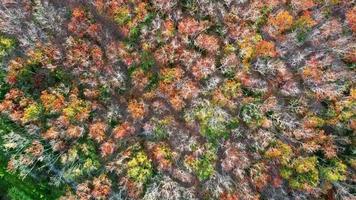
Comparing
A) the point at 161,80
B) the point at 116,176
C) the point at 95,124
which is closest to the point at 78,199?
the point at 116,176

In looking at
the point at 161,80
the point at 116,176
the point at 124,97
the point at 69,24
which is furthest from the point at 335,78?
the point at 69,24

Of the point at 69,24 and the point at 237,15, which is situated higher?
the point at 69,24

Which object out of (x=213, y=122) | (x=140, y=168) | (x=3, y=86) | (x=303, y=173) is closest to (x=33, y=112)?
(x=3, y=86)

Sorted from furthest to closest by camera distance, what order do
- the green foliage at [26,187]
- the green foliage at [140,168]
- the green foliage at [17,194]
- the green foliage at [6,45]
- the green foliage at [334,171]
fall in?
the green foliage at [17,194]
the green foliage at [26,187]
the green foliage at [140,168]
the green foliage at [334,171]
the green foliage at [6,45]

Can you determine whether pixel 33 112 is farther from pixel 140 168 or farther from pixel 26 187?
pixel 140 168

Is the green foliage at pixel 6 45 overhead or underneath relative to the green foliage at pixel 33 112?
overhead

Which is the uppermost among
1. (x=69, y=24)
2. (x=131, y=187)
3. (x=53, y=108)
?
(x=69, y=24)

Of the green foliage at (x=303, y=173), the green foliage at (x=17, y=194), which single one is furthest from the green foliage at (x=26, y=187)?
the green foliage at (x=303, y=173)

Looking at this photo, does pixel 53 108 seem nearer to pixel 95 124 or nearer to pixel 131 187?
pixel 95 124

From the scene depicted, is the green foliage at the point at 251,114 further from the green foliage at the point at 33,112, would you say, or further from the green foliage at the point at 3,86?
the green foliage at the point at 3,86
